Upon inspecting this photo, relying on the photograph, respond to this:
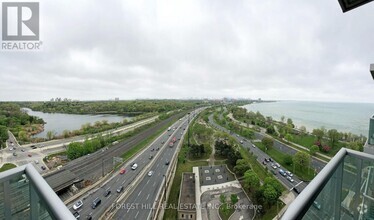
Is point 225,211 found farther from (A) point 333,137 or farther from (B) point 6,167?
(A) point 333,137

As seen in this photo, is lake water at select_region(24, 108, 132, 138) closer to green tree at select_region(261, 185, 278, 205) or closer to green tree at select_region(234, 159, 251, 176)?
green tree at select_region(234, 159, 251, 176)

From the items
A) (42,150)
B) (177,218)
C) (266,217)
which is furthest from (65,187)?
(266,217)

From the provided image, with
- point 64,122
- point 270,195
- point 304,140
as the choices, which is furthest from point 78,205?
point 64,122

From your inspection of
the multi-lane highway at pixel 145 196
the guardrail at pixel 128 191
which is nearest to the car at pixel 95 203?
the guardrail at pixel 128 191

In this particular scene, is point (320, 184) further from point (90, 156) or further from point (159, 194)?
point (90, 156)

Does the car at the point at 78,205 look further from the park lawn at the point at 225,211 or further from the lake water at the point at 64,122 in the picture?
the lake water at the point at 64,122
